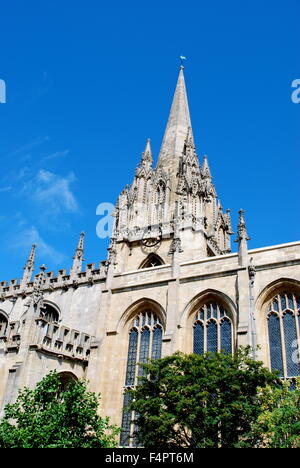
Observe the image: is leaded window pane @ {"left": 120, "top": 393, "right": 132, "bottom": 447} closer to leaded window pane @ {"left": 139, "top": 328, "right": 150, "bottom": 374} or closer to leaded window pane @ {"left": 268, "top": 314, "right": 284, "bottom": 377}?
leaded window pane @ {"left": 139, "top": 328, "right": 150, "bottom": 374}

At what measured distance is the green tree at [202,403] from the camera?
15.7m

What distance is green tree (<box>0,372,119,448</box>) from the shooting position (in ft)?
49.7

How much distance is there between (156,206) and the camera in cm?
3656

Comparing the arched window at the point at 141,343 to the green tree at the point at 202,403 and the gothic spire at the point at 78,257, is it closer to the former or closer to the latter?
the green tree at the point at 202,403

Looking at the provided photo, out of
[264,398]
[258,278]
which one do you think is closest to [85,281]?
[258,278]

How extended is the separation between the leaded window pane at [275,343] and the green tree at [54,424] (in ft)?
25.7

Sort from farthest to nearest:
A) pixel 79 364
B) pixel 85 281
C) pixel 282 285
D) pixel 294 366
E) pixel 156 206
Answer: pixel 156 206 → pixel 85 281 → pixel 79 364 → pixel 282 285 → pixel 294 366

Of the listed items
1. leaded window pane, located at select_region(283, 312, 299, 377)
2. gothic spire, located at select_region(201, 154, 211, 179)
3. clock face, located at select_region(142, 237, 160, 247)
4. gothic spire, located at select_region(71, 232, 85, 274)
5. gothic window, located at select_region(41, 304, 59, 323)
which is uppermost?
gothic spire, located at select_region(201, 154, 211, 179)

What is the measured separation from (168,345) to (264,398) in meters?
7.41

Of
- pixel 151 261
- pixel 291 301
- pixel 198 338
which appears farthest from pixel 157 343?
pixel 151 261

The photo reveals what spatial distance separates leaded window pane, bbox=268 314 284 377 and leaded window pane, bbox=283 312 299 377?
305mm

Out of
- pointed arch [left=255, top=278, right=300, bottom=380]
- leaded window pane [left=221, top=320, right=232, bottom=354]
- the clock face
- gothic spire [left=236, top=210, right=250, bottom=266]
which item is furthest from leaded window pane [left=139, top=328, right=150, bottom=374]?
the clock face

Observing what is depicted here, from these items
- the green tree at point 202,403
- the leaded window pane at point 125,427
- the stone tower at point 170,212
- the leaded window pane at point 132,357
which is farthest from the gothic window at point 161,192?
the green tree at point 202,403
